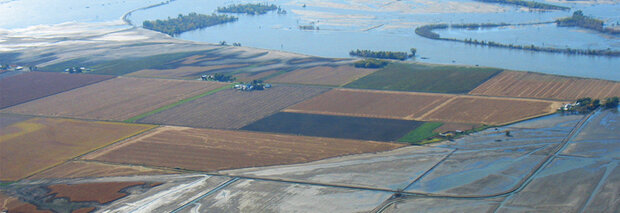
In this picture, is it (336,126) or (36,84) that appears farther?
(36,84)

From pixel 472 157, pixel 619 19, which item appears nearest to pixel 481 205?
pixel 472 157

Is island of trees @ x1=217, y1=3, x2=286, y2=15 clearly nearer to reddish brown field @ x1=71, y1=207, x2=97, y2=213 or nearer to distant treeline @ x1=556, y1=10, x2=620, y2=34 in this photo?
distant treeline @ x1=556, y1=10, x2=620, y2=34

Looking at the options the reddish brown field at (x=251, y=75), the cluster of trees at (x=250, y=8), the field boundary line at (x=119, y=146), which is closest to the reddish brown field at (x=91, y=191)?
the field boundary line at (x=119, y=146)

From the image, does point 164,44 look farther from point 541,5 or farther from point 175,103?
point 541,5

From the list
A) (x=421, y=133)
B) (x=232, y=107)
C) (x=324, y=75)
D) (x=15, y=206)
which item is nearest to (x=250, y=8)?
(x=324, y=75)

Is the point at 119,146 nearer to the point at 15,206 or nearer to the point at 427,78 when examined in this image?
the point at 15,206

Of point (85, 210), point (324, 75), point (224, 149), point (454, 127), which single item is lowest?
point (85, 210)
